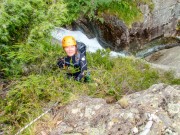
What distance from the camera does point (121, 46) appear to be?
1133 cm

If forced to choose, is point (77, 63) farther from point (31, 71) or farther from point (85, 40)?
point (85, 40)

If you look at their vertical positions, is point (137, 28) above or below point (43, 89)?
above

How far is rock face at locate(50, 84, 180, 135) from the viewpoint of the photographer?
359cm

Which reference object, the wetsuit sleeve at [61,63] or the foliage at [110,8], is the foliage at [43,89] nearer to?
the wetsuit sleeve at [61,63]

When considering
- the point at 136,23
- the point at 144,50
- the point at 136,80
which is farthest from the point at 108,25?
the point at 136,80

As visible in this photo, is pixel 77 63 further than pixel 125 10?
No

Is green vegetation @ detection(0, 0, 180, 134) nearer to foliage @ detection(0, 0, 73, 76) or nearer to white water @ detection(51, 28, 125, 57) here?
foliage @ detection(0, 0, 73, 76)

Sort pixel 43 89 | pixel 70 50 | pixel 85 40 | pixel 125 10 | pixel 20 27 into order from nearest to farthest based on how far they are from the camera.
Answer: pixel 43 89 < pixel 20 27 < pixel 70 50 < pixel 125 10 < pixel 85 40

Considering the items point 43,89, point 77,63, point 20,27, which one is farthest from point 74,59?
point 43,89

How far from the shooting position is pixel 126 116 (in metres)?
3.75

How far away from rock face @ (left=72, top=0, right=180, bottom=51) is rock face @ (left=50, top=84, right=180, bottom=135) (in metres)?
6.77

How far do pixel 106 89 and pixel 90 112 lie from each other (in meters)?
1.18

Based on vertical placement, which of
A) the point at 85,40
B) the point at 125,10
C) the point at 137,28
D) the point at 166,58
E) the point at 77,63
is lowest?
the point at 166,58

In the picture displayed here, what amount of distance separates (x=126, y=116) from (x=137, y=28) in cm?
773
